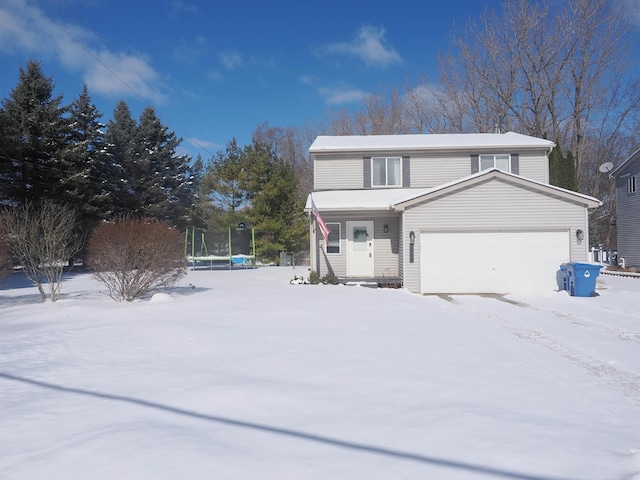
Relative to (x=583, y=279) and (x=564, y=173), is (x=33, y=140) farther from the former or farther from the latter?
(x=564, y=173)

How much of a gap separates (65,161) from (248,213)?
1044 cm

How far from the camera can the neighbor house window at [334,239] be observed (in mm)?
16828

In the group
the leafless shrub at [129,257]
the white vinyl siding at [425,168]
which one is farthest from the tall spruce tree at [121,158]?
the leafless shrub at [129,257]

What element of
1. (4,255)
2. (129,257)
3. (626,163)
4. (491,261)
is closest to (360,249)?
(491,261)

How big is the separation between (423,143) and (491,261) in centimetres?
608

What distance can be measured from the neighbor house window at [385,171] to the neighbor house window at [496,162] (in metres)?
3.26

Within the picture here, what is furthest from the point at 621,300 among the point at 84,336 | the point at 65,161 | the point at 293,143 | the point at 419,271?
the point at 293,143

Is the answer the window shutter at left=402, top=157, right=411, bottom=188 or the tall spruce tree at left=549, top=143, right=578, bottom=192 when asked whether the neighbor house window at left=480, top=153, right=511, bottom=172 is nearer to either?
the window shutter at left=402, top=157, right=411, bottom=188

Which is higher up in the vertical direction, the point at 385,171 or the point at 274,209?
the point at 385,171

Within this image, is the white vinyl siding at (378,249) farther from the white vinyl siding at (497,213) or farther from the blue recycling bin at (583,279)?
the blue recycling bin at (583,279)

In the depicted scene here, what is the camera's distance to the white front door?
55.1 feet

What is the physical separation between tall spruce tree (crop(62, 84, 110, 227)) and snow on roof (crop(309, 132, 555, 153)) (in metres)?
13.3

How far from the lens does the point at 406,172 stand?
58.9ft

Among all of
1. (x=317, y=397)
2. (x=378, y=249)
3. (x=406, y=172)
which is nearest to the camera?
(x=317, y=397)
